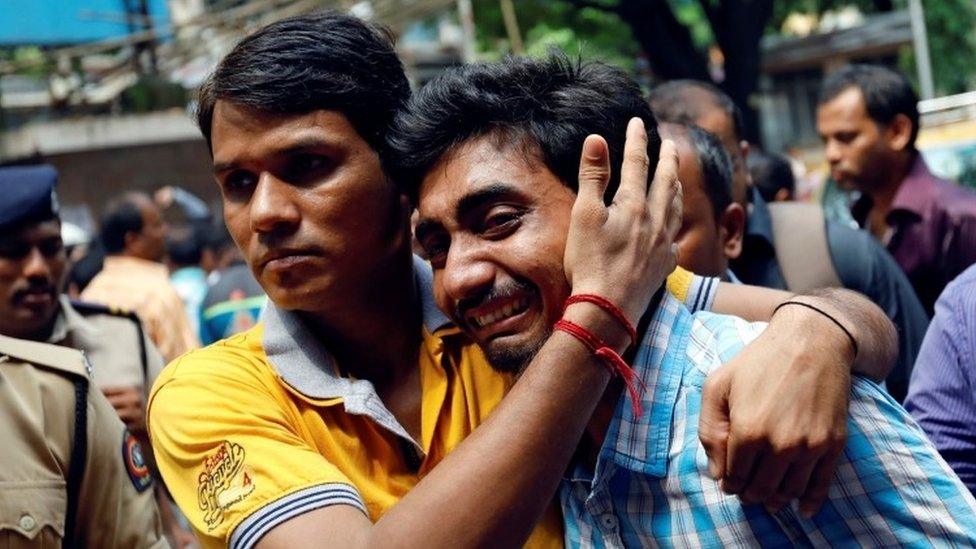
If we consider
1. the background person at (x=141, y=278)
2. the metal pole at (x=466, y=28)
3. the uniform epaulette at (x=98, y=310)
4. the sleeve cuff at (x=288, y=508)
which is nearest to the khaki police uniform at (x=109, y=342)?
the uniform epaulette at (x=98, y=310)

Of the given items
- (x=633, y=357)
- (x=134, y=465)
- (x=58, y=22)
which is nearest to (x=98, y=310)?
(x=134, y=465)

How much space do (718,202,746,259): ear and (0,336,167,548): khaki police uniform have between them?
1776 millimetres

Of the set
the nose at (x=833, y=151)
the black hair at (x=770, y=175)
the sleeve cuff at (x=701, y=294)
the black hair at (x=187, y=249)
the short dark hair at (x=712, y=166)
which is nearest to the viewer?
the sleeve cuff at (x=701, y=294)

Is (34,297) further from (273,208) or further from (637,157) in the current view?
(637,157)

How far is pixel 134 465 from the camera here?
2.86 meters

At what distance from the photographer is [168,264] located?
930 centimetres

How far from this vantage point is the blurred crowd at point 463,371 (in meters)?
1.76

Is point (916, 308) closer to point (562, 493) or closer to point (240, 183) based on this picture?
point (562, 493)

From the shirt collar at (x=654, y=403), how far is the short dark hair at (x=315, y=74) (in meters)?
0.66

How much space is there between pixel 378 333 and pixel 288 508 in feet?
1.69

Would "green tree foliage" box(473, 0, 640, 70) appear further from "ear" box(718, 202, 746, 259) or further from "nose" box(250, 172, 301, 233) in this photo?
"nose" box(250, 172, 301, 233)

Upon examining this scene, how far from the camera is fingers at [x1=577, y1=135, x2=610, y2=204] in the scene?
1.91 metres

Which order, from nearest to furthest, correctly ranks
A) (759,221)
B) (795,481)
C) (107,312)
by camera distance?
(795,481) < (759,221) < (107,312)

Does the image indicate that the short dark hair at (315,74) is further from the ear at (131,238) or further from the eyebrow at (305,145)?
the ear at (131,238)
